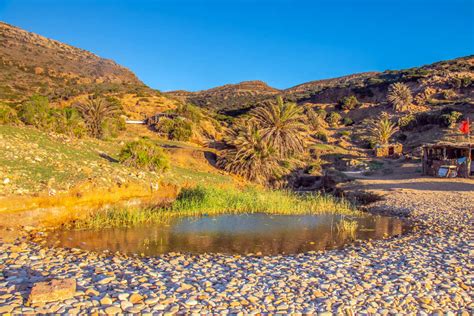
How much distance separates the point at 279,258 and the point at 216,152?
55.4 ft

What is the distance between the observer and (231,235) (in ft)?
34.4

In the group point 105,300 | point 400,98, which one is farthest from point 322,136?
point 105,300

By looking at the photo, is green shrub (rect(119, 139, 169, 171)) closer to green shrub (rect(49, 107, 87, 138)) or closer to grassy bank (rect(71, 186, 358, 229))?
grassy bank (rect(71, 186, 358, 229))

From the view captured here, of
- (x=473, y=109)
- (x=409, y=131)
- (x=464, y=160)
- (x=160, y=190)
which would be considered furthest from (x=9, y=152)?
(x=473, y=109)

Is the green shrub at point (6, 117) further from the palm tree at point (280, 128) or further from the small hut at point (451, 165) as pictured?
the small hut at point (451, 165)

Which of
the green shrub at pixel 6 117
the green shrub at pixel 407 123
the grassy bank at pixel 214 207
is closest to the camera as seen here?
the grassy bank at pixel 214 207

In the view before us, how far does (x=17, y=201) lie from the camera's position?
9.98 metres

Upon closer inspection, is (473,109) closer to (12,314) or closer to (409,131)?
(409,131)

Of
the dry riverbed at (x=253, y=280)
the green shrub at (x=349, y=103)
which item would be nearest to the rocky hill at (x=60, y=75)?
the green shrub at (x=349, y=103)

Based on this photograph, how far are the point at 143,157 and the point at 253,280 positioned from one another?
11.0m

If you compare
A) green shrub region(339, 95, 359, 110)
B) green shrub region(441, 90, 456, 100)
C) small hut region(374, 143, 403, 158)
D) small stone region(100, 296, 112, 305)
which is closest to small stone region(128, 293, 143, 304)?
small stone region(100, 296, 112, 305)

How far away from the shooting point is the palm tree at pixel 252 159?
22.1 meters

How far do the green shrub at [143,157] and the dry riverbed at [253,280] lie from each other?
7.82m

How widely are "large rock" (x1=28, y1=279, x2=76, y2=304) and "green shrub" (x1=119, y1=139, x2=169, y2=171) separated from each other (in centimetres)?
1112
